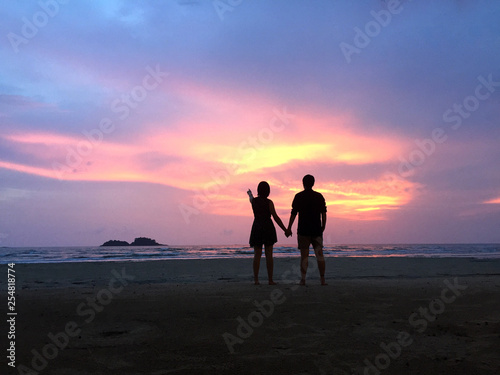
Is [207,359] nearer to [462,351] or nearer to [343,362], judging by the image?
[343,362]

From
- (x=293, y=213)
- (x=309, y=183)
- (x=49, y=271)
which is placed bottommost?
(x=49, y=271)

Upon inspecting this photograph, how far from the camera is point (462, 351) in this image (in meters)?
4.48

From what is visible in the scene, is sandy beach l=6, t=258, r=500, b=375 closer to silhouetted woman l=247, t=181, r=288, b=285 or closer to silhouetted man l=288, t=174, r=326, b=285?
silhouetted man l=288, t=174, r=326, b=285

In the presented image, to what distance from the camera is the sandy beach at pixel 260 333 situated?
4.15 m

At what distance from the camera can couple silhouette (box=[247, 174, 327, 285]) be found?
912cm

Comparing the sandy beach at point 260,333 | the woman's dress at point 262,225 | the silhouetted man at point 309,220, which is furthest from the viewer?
the woman's dress at point 262,225

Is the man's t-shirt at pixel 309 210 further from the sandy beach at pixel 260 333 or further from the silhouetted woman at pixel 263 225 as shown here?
the sandy beach at pixel 260 333

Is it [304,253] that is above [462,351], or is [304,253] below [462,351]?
above

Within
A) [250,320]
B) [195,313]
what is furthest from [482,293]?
[195,313]

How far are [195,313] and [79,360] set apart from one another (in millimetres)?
1986

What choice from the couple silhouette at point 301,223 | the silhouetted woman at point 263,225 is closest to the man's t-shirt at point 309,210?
the couple silhouette at point 301,223

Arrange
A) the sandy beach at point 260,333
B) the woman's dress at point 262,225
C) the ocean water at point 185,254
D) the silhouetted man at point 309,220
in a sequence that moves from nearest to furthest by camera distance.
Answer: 1. the sandy beach at point 260,333
2. the silhouetted man at point 309,220
3. the woman's dress at point 262,225
4. the ocean water at point 185,254

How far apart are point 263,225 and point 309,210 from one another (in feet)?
3.69

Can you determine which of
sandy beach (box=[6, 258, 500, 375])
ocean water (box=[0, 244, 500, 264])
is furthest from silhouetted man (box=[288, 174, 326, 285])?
ocean water (box=[0, 244, 500, 264])
